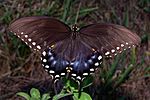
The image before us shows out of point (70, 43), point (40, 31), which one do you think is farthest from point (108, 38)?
point (40, 31)

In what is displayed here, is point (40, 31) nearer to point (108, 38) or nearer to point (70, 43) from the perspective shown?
point (70, 43)
